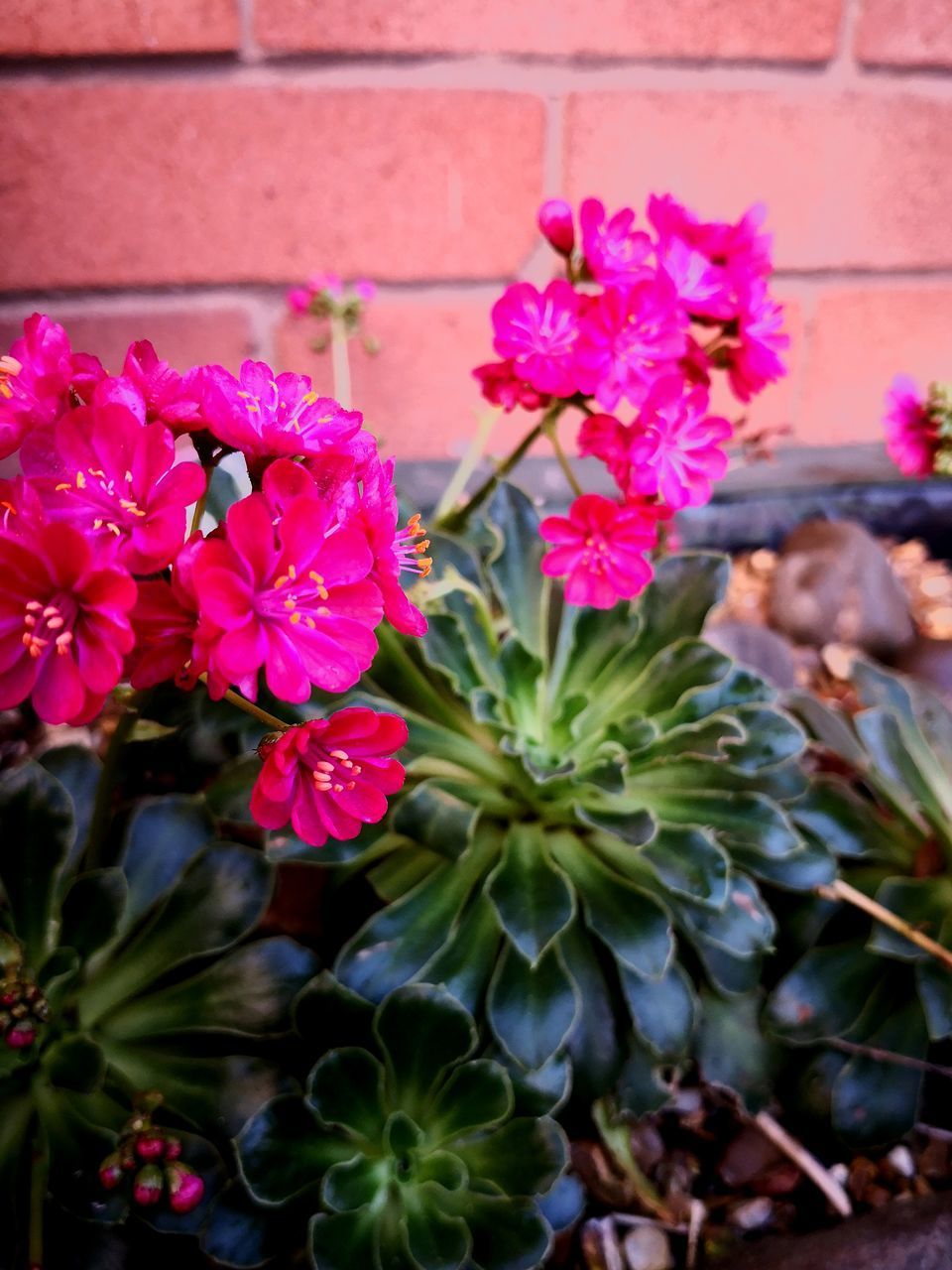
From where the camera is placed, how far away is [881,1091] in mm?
909

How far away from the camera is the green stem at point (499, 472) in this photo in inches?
32.6

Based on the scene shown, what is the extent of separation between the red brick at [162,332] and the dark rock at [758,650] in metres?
0.82

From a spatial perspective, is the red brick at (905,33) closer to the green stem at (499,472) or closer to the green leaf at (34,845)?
the green stem at (499,472)

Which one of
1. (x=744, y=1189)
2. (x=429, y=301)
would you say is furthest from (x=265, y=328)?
(x=744, y=1189)

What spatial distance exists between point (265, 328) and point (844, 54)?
946 mm

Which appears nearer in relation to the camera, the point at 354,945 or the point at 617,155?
the point at 354,945

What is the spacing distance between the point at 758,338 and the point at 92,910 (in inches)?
30.4

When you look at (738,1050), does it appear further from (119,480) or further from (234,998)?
(119,480)

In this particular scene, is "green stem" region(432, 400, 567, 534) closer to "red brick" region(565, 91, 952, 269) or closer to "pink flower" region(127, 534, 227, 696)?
"pink flower" region(127, 534, 227, 696)

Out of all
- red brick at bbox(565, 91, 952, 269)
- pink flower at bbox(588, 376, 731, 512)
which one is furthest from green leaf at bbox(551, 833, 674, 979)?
red brick at bbox(565, 91, 952, 269)

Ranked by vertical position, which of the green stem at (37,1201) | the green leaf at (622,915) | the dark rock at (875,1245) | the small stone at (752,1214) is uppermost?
the green leaf at (622,915)

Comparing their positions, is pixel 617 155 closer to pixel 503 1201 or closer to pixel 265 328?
pixel 265 328

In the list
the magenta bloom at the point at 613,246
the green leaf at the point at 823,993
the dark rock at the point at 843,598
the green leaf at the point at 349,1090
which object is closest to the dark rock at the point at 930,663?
the dark rock at the point at 843,598

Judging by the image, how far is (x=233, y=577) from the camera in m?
0.47
